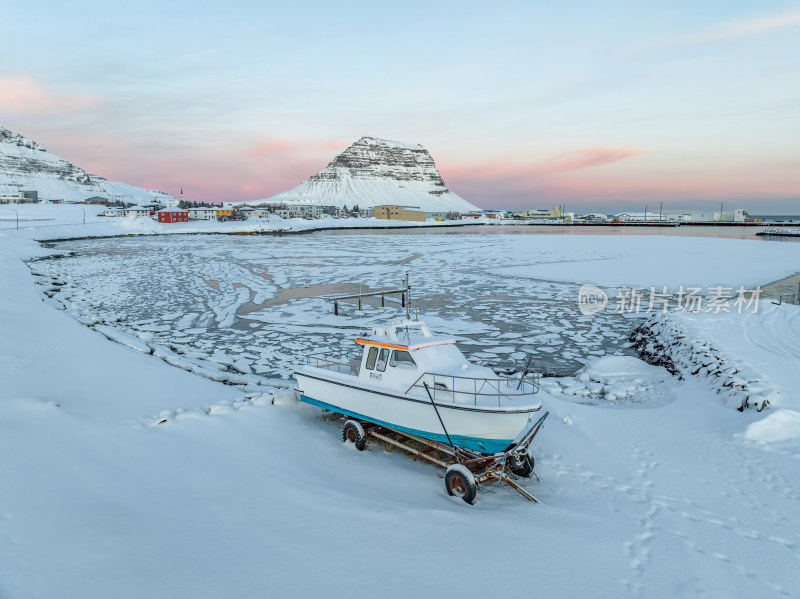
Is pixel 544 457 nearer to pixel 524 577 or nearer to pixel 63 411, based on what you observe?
pixel 524 577

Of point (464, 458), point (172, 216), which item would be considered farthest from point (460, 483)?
point (172, 216)

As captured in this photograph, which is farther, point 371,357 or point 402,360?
point 371,357

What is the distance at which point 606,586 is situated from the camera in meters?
5.30

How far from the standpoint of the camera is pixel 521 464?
797 centimetres

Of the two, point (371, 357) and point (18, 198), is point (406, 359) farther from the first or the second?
point (18, 198)

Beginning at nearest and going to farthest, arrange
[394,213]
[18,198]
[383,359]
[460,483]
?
1. [460,483]
2. [383,359]
3. [18,198]
4. [394,213]

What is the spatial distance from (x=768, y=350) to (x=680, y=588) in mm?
11346

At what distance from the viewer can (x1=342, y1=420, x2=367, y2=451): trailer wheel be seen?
29.6 feet

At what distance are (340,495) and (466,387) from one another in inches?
110

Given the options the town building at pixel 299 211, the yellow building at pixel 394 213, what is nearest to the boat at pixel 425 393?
the town building at pixel 299 211

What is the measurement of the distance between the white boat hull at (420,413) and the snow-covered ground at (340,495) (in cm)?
67

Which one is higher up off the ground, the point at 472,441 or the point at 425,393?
the point at 425,393

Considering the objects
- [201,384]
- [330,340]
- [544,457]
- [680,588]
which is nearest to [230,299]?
[330,340]

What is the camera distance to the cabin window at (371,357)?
30.6 ft
